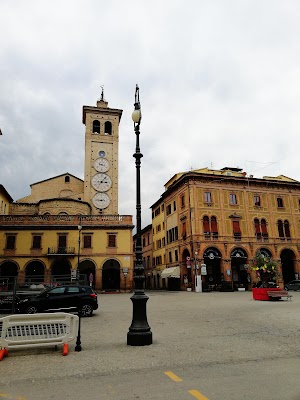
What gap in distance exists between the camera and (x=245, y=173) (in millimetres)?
40219

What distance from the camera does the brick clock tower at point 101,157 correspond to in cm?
4306

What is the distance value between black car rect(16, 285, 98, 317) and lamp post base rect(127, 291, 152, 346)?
6.82 meters

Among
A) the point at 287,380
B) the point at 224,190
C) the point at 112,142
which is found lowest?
the point at 287,380

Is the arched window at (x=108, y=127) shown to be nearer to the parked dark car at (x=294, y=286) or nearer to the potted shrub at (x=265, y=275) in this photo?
the potted shrub at (x=265, y=275)

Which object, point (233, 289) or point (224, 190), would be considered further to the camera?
point (224, 190)

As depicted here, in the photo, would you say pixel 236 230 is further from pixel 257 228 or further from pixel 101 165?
pixel 101 165

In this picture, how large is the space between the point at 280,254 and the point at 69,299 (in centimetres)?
3124

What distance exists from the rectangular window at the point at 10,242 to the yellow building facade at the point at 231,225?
1938 cm

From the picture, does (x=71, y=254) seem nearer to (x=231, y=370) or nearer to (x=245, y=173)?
(x=245, y=173)

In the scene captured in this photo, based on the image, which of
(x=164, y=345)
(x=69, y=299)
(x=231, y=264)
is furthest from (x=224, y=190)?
(x=164, y=345)

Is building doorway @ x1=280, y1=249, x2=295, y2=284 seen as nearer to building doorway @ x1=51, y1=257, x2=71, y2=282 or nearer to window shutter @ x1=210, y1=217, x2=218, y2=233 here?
window shutter @ x1=210, y1=217, x2=218, y2=233

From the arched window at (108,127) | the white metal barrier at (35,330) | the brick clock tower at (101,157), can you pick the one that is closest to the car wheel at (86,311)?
the white metal barrier at (35,330)

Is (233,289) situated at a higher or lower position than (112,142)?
lower

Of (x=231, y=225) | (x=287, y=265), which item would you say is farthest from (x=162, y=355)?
(x=287, y=265)
